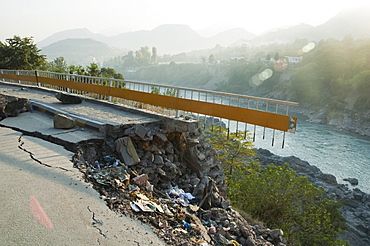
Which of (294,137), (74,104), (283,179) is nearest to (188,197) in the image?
(74,104)

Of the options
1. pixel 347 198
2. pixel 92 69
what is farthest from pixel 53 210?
pixel 92 69

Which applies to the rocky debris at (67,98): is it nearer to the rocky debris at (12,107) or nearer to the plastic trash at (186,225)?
the rocky debris at (12,107)

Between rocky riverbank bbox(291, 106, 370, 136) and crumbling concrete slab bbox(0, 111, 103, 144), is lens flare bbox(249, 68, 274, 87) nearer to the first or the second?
rocky riverbank bbox(291, 106, 370, 136)

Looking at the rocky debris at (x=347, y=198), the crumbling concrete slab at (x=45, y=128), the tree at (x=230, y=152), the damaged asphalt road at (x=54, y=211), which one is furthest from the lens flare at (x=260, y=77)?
the damaged asphalt road at (x=54, y=211)

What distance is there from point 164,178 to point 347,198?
21.0m

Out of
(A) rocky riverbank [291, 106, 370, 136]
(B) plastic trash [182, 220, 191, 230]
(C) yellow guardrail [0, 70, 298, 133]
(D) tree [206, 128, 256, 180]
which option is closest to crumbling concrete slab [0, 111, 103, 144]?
(C) yellow guardrail [0, 70, 298, 133]

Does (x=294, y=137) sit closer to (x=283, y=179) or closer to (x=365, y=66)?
(x=283, y=179)

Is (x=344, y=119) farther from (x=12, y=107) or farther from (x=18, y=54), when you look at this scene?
(x=12, y=107)

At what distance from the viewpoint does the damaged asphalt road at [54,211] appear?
10.5 ft

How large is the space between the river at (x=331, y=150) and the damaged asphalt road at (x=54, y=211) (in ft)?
86.7

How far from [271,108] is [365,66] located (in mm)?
26431

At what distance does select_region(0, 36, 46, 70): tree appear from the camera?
78.8 ft

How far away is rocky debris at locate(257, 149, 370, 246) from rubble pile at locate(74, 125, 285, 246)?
1554 centimetres

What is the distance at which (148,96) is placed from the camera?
28.8ft
